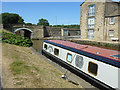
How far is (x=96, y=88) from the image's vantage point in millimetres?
5691

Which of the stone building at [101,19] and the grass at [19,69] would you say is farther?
the stone building at [101,19]

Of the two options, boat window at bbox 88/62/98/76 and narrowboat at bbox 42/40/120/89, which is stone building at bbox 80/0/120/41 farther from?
boat window at bbox 88/62/98/76

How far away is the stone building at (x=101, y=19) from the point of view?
23156 millimetres

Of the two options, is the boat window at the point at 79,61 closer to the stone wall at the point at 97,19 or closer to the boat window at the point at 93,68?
the boat window at the point at 93,68

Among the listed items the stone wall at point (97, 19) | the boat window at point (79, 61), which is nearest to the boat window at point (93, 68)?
the boat window at point (79, 61)

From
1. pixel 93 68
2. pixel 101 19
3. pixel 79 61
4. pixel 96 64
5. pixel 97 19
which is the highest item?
pixel 97 19

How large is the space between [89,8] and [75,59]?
23.4 m

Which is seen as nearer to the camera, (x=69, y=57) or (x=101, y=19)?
(x=69, y=57)

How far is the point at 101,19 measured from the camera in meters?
25.1

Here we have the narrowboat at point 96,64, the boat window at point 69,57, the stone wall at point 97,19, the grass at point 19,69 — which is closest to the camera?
the narrowboat at point 96,64

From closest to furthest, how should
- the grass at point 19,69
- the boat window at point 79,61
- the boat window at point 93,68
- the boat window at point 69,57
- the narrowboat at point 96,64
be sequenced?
the narrowboat at point 96,64
the grass at point 19,69
the boat window at point 93,68
the boat window at point 79,61
the boat window at point 69,57

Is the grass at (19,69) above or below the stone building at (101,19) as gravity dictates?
below

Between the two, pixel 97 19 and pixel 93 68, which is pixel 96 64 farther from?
pixel 97 19

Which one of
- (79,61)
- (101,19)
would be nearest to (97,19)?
(101,19)
